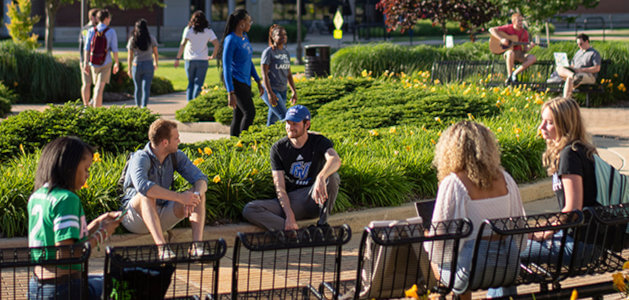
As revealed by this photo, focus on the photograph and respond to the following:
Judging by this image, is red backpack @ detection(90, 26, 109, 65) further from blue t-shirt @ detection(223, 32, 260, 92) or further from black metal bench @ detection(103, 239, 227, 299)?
black metal bench @ detection(103, 239, 227, 299)

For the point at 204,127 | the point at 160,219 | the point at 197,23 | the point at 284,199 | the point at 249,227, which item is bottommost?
the point at 249,227

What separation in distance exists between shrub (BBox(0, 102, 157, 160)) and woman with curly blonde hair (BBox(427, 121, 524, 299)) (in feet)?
15.1

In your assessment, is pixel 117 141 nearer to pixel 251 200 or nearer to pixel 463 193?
pixel 251 200

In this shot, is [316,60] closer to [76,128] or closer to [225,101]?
[225,101]

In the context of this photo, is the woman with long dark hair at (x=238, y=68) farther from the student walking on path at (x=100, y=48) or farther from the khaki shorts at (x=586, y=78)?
the khaki shorts at (x=586, y=78)

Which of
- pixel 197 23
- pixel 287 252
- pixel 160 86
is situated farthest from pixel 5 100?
pixel 287 252

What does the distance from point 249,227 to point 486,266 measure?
2656mm

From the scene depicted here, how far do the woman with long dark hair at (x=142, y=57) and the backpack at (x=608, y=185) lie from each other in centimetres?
1004

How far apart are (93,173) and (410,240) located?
3.75 m

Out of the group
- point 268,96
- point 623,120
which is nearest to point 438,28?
point 623,120

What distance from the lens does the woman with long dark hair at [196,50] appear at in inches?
570

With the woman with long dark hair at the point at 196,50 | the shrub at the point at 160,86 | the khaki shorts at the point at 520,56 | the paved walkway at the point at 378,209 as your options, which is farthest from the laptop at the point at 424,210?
the shrub at the point at 160,86

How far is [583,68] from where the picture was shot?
14938mm

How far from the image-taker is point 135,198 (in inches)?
244
